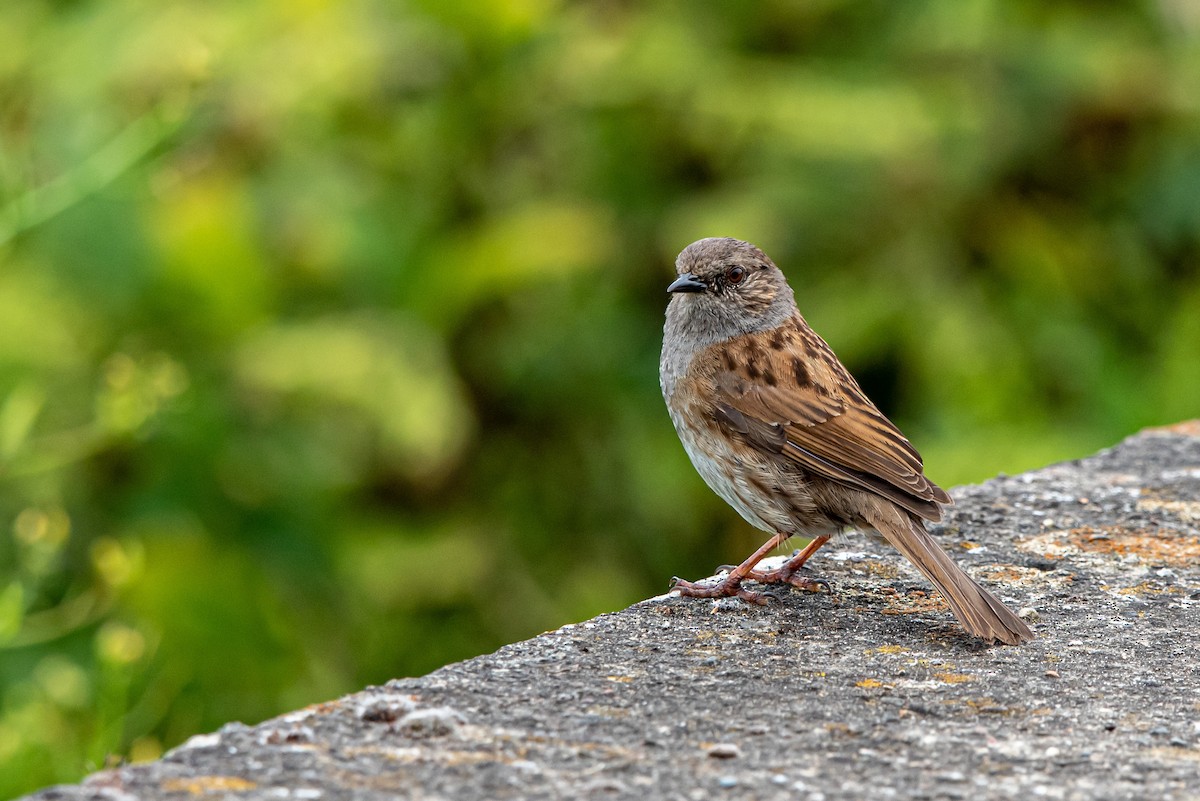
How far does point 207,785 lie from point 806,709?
0.98 metres

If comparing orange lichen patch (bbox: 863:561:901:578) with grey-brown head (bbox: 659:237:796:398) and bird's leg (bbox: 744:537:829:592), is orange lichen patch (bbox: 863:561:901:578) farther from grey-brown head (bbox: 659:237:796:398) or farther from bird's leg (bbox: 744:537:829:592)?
grey-brown head (bbox: 659:237:796:398)

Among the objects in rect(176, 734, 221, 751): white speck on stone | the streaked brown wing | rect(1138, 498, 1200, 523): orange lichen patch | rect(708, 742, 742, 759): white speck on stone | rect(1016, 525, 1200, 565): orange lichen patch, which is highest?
the streaked brown wing

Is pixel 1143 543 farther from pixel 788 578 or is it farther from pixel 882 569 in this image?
pixel 788 578

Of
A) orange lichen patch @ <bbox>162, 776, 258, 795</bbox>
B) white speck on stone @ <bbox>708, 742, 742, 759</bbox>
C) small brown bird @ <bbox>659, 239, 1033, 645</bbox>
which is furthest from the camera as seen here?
small brown bird @ <bbox>659, 239, 1033, 645</bbox>

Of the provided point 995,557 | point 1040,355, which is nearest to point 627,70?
point 1040,355

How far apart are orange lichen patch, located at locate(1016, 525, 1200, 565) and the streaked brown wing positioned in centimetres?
26

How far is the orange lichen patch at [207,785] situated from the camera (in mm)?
2113

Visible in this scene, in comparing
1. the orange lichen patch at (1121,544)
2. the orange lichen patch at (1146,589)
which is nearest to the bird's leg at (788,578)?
the orange lichen patch at (1121,544)

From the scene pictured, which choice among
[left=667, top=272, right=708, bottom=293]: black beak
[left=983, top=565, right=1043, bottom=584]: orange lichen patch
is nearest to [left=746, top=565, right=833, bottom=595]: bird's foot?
[left=983, top=565, right=1043, bottom=584]: orange lichen patch

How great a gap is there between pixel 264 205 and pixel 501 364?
1.14m

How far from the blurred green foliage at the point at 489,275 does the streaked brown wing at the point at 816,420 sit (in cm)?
181

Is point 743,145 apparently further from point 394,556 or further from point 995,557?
point 995,557

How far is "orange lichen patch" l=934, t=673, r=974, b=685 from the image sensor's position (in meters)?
2.80

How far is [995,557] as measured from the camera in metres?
3.58
